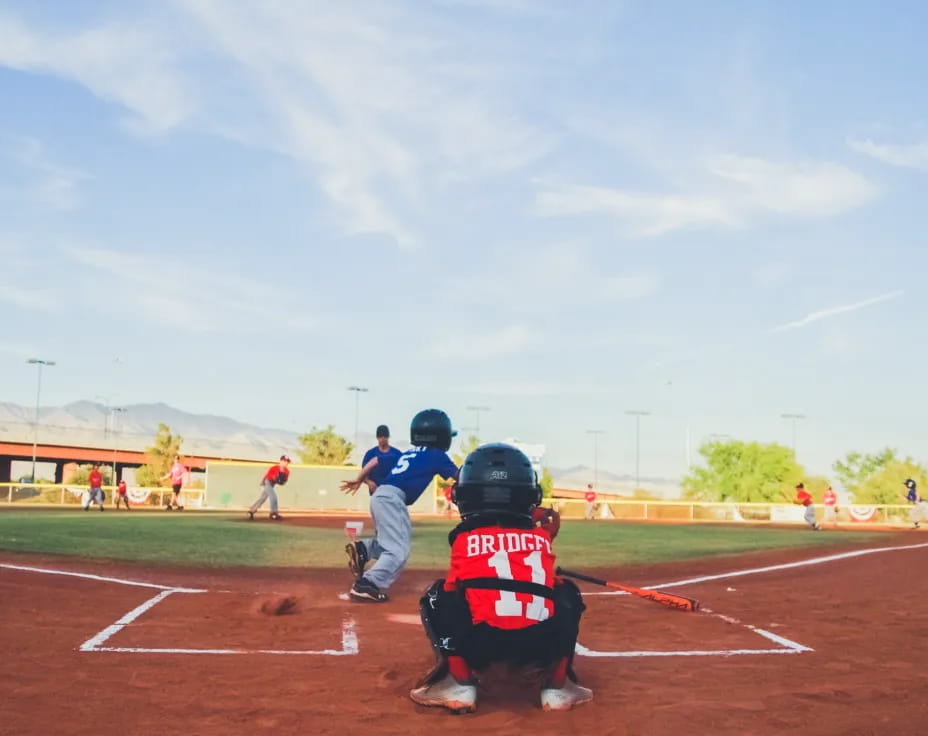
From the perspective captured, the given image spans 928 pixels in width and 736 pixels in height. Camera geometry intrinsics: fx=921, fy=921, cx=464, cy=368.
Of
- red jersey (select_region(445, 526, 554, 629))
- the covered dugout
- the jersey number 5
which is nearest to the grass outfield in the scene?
red jersey (select_region(445, 526, 554, 629))

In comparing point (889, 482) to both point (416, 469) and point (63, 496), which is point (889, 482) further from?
point (416, 469)

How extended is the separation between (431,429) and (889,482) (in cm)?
8852

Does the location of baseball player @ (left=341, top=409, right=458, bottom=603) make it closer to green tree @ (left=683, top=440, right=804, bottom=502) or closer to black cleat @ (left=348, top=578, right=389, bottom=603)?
black cleat @ (left=348, top=578, right=389, bottom=603)

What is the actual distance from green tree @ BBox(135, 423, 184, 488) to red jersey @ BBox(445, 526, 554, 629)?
281 feet

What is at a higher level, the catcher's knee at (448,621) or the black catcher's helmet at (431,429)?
the black catcher's helmet at (431,429)

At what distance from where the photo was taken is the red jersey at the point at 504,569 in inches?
195

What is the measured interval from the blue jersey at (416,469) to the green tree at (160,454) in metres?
81.2

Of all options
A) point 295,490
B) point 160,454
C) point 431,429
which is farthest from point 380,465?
point 160,454

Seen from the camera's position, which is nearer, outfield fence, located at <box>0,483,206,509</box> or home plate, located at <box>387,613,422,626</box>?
home plate, located at <box>387,613,422,626</box>

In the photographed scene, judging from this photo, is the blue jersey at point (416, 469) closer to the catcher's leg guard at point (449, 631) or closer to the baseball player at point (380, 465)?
the baseball player at point (380, 465)

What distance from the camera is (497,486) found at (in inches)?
208

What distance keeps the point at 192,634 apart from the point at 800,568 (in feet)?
35.8

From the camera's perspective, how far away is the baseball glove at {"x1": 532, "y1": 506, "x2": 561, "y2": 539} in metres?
5.51

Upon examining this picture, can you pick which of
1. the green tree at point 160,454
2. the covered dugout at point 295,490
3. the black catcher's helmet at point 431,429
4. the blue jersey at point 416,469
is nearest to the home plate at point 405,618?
the blue jersey at point 416,469
